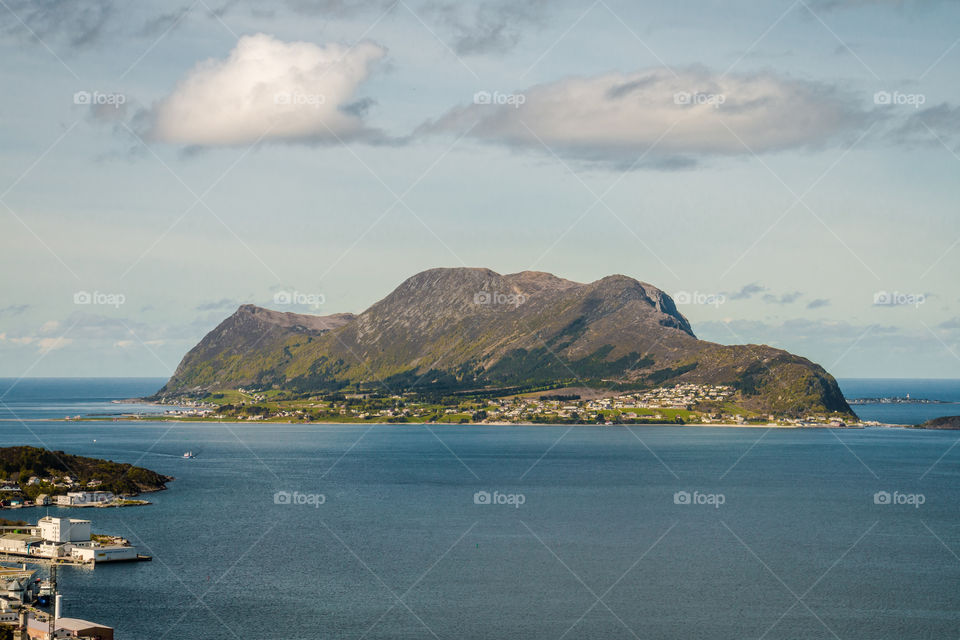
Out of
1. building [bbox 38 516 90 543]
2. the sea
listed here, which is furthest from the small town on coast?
the sea

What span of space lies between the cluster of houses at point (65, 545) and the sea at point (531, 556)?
2.22 metres

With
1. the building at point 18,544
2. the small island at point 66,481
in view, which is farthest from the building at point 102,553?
the small island at point 66,481

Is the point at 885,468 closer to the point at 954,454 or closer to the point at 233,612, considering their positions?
the point at 954,454

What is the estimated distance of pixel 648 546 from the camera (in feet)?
302

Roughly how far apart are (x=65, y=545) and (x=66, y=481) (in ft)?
150

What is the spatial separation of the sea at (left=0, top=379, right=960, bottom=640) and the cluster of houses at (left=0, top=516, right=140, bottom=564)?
2.22 metres

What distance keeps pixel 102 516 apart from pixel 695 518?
61.0m

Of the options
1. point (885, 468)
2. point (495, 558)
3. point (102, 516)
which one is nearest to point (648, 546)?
point (495, 558)

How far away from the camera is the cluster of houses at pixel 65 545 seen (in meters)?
86.4

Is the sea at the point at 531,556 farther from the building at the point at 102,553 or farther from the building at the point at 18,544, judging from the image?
the building at the point at 18,544

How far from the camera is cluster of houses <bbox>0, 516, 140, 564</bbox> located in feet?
284

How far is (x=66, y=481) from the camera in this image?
13062 centimetres

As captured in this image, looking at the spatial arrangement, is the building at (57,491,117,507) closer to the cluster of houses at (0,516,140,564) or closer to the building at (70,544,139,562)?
the cluster of houses at (0,516,140,564)

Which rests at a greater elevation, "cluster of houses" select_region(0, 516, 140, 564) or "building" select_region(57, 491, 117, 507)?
"building" select_region(57, 491, 117, 507)
